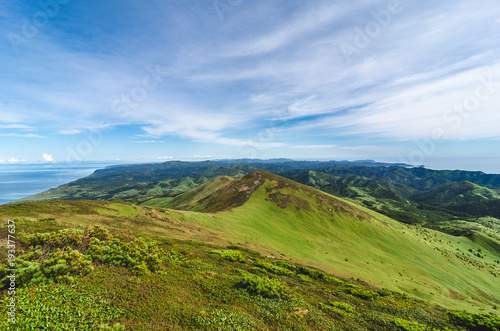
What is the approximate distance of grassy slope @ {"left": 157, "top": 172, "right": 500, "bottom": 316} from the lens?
167 feet

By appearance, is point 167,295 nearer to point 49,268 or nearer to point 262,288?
point 49,268

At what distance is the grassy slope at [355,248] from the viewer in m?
51.0

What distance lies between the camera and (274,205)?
301 feet

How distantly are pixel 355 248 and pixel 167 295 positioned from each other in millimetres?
74094

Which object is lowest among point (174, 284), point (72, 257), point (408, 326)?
point (408, 326)

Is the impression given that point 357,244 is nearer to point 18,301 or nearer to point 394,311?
point 394,311

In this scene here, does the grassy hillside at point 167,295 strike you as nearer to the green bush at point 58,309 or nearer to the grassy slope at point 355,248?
the green bush at point 58,309

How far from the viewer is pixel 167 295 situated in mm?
16078

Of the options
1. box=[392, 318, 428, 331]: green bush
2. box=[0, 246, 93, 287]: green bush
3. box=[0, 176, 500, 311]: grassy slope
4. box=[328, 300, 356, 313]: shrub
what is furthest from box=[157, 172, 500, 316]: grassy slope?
box=[0, 246, 93, 287]: green bush

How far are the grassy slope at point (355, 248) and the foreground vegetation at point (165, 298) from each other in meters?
22.6

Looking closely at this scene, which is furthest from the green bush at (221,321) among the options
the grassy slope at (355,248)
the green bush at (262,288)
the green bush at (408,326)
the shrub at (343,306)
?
the grassy slope at (355,248)

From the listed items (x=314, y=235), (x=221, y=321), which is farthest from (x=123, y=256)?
(x=314, y=235)

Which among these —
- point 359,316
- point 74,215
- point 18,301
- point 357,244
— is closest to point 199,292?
point 18,301

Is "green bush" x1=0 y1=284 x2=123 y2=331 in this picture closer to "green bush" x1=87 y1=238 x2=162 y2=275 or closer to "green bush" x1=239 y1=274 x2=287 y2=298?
"green bush" x1=87 y1=238 x2=162 y2=275
